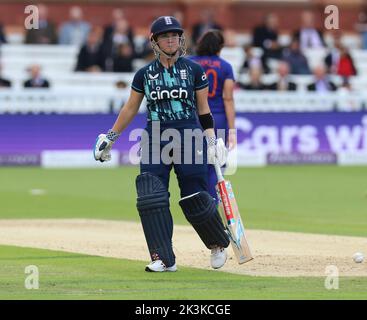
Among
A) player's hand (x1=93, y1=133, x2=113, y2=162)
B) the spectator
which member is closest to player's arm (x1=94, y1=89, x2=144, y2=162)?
player's hand (x1=93, y1=133, x2=113, y2=162)

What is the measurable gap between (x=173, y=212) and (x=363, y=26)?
18216mm

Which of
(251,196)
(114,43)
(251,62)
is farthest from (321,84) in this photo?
(251,196)

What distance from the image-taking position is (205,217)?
10.5 meters

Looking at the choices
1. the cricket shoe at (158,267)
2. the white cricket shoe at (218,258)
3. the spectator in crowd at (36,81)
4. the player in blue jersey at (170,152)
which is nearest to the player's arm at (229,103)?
the player in blue jersey at (170,152)

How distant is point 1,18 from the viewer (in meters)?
31.6

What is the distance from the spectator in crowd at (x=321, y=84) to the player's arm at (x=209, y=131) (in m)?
16.2

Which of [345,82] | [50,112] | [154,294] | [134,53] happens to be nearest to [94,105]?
[50,112]

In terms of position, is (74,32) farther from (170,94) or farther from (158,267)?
(158,267)

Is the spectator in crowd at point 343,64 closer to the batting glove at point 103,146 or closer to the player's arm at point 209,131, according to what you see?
the player's arm at point 209,131

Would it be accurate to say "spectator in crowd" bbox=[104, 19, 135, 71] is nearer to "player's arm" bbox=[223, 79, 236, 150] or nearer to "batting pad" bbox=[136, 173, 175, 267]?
"player's arm" bbox=[223, 79, 236, 150]

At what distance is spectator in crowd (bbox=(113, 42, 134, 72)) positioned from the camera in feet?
89.8

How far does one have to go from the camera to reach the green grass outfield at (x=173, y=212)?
929cm

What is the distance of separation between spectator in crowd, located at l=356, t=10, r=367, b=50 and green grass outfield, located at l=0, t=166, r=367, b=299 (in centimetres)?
880
